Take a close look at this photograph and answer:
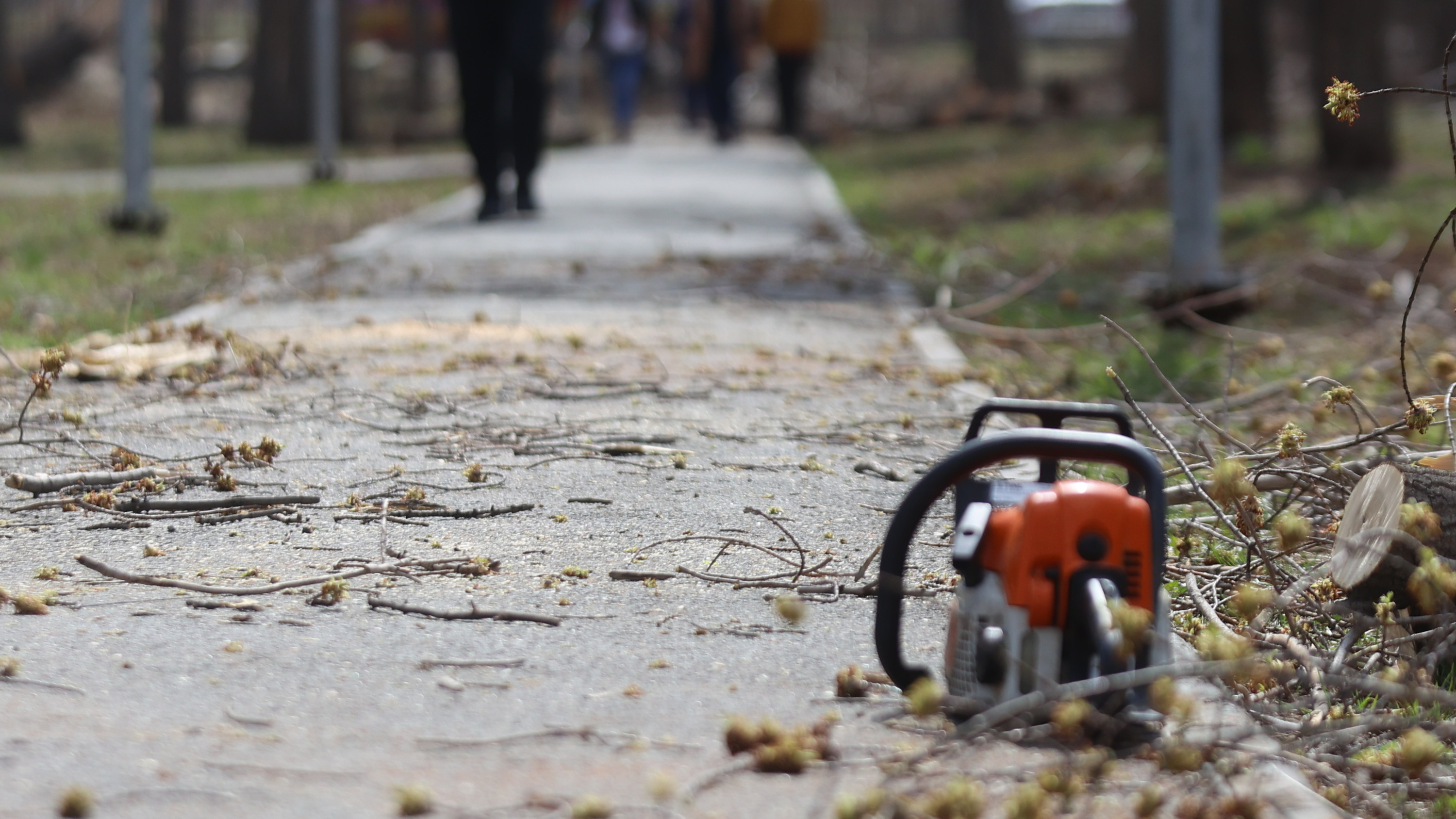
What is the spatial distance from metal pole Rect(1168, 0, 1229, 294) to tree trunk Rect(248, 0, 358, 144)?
50.0ft

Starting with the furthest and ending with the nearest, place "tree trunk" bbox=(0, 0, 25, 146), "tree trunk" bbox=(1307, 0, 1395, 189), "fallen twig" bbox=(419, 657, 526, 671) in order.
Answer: "tree trunk" bbox=(0, 0, 25, 146) → "tree trunk" bbox=(1307, 0, 1395, 189) → "fallen twig" bbox=(419, 657, 526, 671)

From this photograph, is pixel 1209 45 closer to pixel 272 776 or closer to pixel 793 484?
pixel 793 484

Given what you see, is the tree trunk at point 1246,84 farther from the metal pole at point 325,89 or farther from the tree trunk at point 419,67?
the tree trunk at point 419,67

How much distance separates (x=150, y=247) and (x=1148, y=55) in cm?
1481

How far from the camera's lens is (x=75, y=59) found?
105 ft

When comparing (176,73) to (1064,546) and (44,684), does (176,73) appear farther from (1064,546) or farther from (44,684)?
(1064,546)

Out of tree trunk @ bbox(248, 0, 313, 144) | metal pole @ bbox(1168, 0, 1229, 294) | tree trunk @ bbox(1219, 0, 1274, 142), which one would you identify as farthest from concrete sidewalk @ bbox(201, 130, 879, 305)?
tree trunk @ bbox(248, 0, 313, 144)

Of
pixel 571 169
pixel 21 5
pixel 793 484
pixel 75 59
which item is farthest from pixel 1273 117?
pixel 21 5

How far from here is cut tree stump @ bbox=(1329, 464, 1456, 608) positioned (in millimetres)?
3223

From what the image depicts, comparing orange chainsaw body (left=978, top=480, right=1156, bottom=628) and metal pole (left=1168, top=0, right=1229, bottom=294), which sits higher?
metal pole (left=1168, top=0, right=1229, bottom=294)

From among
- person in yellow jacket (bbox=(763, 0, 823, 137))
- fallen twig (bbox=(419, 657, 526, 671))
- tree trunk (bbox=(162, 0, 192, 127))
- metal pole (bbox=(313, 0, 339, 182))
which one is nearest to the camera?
fallen twig (bbox=(419, 657, 526, 671))

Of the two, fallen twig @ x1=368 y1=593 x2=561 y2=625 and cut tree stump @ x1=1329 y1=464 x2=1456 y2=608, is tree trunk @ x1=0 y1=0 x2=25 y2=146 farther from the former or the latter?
cut tree stump @ x1=1329 y1=464 x2=1456 y2=608

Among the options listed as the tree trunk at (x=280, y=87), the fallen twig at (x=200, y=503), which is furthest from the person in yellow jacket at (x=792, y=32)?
the fallen twig at (x=200, y=503)

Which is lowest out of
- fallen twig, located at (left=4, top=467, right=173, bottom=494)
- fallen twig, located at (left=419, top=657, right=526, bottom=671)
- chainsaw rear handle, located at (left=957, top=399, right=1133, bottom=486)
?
fallen twig, located at (left=419, top=657, right=526, bottom=671)
